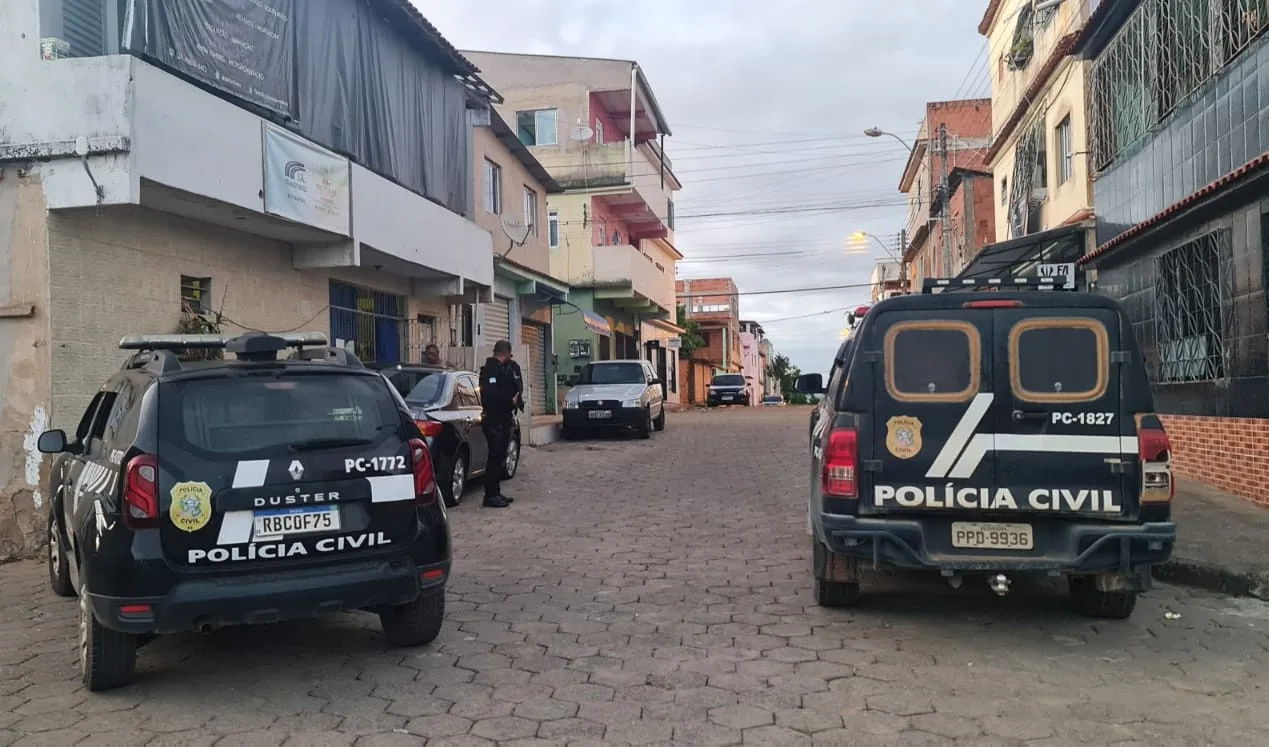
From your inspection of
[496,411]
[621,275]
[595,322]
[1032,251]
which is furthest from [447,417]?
[621,275]

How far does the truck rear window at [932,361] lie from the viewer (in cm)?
509

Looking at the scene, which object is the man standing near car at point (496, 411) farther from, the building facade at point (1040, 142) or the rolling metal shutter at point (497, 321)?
the rolling metal shutter at point (497, 321)

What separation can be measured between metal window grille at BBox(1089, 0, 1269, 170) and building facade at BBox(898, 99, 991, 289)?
12297 mm

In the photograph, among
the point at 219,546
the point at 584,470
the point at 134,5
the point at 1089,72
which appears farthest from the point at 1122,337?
the point at 1089,72

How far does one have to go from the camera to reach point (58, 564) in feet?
21.2

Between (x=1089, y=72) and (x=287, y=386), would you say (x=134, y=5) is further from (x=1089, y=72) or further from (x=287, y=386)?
(x=1089, y=72)

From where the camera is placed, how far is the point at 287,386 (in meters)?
4.74

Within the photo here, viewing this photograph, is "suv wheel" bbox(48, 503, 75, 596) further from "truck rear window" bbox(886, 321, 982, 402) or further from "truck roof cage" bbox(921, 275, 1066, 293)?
"truck roof cage" bbox(921, 275, 1066, 293)

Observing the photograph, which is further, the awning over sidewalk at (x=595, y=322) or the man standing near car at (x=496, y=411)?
the awning over sidewalk at (x=595, y=322)

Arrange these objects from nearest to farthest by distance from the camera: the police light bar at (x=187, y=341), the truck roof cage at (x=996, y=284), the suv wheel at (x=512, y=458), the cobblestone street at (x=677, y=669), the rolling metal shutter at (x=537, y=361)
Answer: the cobblestone street at (x=677, y=669), the police light bar at (x=187, y=341), the truck roof cage at (x=996, y=284), the suv wheel at (x=512, y=458), the rolling metal shutter at (x=537, y=361)

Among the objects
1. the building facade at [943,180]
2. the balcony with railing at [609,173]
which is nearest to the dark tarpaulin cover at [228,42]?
the balcony with railing at [609,173]

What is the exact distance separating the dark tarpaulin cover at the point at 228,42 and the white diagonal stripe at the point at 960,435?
25.4 feet

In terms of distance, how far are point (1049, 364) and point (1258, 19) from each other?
6.57 meters

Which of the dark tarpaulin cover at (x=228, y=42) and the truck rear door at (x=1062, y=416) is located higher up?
the dark tarpaulin cover at (x=228, y=42)
